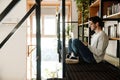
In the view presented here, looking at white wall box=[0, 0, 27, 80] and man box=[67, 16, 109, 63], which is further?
white wall box=[0, 0, 27, 80]

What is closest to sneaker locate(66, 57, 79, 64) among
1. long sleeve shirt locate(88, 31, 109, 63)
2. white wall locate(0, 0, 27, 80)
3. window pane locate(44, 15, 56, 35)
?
long sleeve shirt locate(88, 31, 109, 63)

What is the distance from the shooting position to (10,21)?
5035mm

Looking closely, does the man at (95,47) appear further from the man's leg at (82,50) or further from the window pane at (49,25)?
the window pane at (49,25)

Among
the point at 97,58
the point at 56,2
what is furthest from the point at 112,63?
the point at 56,2

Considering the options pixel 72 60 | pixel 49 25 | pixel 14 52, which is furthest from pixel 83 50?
pixel 49 25

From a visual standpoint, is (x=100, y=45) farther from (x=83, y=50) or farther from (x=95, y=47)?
(x=83, y=50)

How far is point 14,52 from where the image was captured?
5109 mm

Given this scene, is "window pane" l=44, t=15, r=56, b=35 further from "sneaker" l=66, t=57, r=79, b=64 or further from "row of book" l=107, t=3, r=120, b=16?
"row of book" l=107, t=3, r=120, b=16

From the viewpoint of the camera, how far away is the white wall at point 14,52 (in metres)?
5.09

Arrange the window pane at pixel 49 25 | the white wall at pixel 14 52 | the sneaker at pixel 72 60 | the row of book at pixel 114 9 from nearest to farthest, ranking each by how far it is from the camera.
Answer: the row of book at pixel 114 9 → the sneaker at pixel 72 60 → the white wall at pixel 14 52 → the window pane at pixel 49 25

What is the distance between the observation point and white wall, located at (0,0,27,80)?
5.09 metres

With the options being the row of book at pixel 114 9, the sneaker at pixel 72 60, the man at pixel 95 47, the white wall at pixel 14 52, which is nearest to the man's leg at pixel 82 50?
the man at pixel 95 47

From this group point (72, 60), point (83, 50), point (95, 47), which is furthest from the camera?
point (72, 60)

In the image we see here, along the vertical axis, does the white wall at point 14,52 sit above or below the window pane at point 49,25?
below
